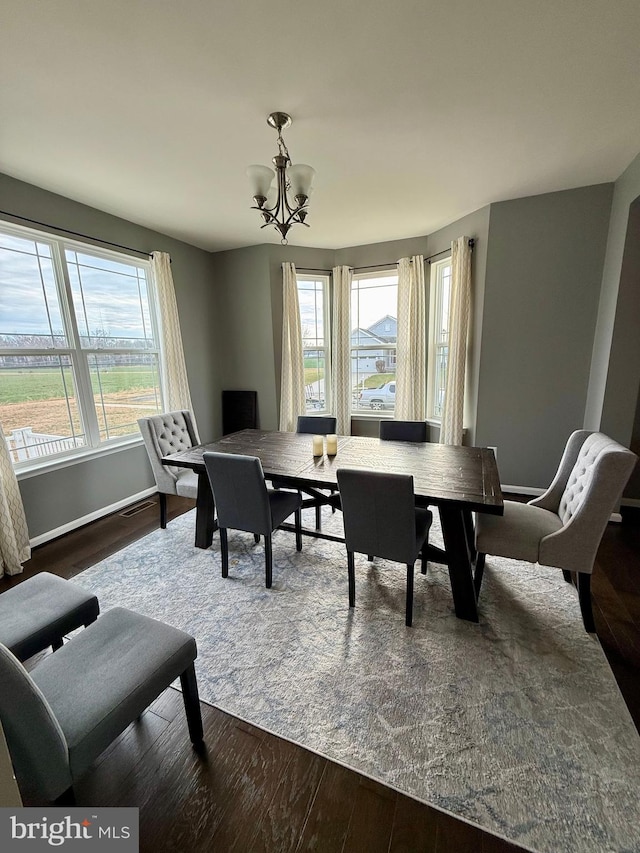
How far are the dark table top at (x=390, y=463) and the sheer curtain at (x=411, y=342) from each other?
5.00 ft

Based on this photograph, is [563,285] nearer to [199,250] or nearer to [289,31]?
[289,31]

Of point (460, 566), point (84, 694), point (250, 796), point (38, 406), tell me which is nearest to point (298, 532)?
point (460, 566)

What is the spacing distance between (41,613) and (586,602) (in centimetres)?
257

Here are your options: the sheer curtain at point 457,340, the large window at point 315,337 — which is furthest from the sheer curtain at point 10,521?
the sheer curtain at point 457,340

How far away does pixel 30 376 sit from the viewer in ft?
9.14

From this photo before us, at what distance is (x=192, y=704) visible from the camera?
134cm

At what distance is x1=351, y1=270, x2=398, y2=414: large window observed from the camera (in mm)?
4422

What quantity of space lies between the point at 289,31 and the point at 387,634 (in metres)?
2.80

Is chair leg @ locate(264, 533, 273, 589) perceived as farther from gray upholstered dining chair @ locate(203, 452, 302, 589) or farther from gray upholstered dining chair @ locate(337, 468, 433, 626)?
gray upholstered dining chair @ locate(337, 468, 433, 626)

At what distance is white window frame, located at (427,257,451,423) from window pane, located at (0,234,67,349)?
375cm

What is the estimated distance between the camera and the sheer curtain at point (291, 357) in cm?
426

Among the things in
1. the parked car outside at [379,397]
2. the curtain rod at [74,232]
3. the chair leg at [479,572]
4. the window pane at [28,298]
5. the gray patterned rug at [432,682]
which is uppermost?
the curtain rod at [74,232]

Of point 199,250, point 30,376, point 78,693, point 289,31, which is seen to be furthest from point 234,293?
point 78,693

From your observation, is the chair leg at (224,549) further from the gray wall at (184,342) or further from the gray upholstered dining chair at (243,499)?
the gray wall at (184,342)
